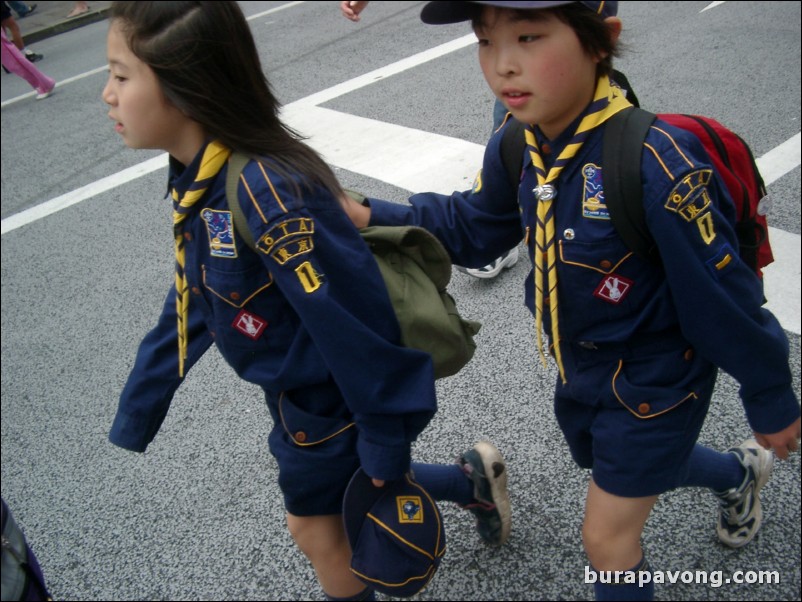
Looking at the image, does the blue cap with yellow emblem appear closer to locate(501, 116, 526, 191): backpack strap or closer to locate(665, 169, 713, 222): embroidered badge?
locate(501, 116, 526, 191): backpack strap

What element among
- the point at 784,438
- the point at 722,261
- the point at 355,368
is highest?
the point at 722,261

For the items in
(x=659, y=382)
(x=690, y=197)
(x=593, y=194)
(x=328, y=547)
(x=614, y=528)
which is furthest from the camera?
(x=328, y=547)

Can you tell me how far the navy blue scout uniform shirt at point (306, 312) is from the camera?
161 cm

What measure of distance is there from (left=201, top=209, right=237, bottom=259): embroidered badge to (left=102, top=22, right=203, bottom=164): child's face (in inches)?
7.1

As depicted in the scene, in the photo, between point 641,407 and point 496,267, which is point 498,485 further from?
point 496,267

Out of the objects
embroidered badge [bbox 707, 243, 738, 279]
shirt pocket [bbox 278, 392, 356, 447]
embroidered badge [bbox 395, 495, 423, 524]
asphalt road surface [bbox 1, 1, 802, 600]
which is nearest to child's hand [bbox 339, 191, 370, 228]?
shirt pocket [bbox 278, 392, 356, 447]

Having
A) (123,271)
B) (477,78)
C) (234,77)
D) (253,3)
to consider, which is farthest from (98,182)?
(253,3)

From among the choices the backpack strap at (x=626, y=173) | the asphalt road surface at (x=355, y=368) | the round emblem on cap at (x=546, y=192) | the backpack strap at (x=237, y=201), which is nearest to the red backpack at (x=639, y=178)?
the backpack strap at (x=626, y=173)

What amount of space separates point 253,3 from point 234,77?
9.89 meters

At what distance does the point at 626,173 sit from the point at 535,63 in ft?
0.87

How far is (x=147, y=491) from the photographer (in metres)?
3.04

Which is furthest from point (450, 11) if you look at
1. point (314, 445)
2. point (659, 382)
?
point (314, 445)

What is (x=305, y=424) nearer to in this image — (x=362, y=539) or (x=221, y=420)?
(x=362, y=539)

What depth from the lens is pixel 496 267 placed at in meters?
3.72
